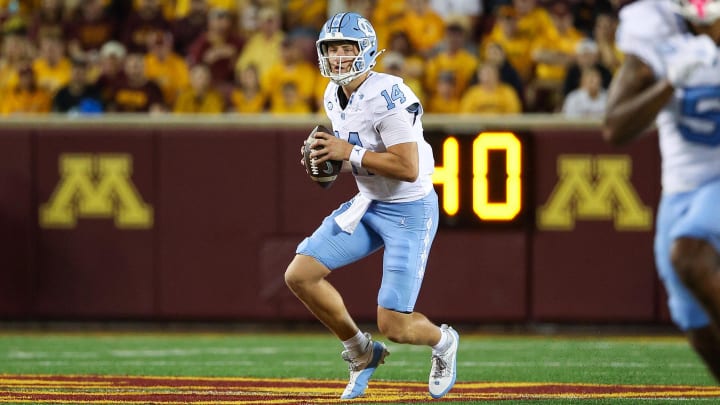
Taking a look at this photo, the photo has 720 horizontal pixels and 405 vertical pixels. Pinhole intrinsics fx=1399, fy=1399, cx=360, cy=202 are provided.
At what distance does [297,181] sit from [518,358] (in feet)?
9.68

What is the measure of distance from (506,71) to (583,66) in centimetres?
64

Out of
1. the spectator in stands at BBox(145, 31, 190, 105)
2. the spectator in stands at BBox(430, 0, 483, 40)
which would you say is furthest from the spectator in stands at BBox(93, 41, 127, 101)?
the spectator in stands at BBox(430, 0, 483, 40)

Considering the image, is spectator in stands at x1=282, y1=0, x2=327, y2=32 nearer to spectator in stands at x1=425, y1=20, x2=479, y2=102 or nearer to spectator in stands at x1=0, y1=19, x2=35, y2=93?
spectator in stands at x1=425, y1=20, x2=479, y2=102

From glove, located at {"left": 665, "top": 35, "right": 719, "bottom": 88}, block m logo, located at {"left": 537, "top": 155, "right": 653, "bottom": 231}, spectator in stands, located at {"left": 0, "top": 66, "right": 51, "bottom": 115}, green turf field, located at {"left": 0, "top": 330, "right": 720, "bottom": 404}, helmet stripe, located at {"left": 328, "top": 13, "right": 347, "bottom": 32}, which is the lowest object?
green turf field, located at {"left": 0, "top": 330, "right": 720, "bottom": 404}

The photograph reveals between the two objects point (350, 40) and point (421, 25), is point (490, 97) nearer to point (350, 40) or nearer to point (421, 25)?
point (421, 25)

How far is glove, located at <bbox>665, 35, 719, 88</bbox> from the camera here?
4246 mm

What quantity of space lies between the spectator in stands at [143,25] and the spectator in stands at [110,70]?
592mm

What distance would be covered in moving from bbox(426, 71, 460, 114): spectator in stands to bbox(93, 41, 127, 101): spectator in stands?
9.25 feet

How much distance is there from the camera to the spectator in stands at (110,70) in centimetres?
1246

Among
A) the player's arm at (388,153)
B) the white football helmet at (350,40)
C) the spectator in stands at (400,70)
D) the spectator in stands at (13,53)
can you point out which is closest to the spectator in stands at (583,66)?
the spectator in stands at (400,70)

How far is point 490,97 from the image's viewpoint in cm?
1130

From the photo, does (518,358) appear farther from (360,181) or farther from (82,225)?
(82,225)

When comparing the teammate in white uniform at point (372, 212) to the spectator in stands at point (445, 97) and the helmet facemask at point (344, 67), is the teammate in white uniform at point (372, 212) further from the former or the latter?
the spectator in stands at point (445, 97)

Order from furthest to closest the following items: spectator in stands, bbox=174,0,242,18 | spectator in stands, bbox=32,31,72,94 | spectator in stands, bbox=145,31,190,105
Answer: spectator in stands, bbox=174,0,242,18 → spectator in stands, bbox=32,31,72,94 → spectator in stands, bbox=145,31,190,105
